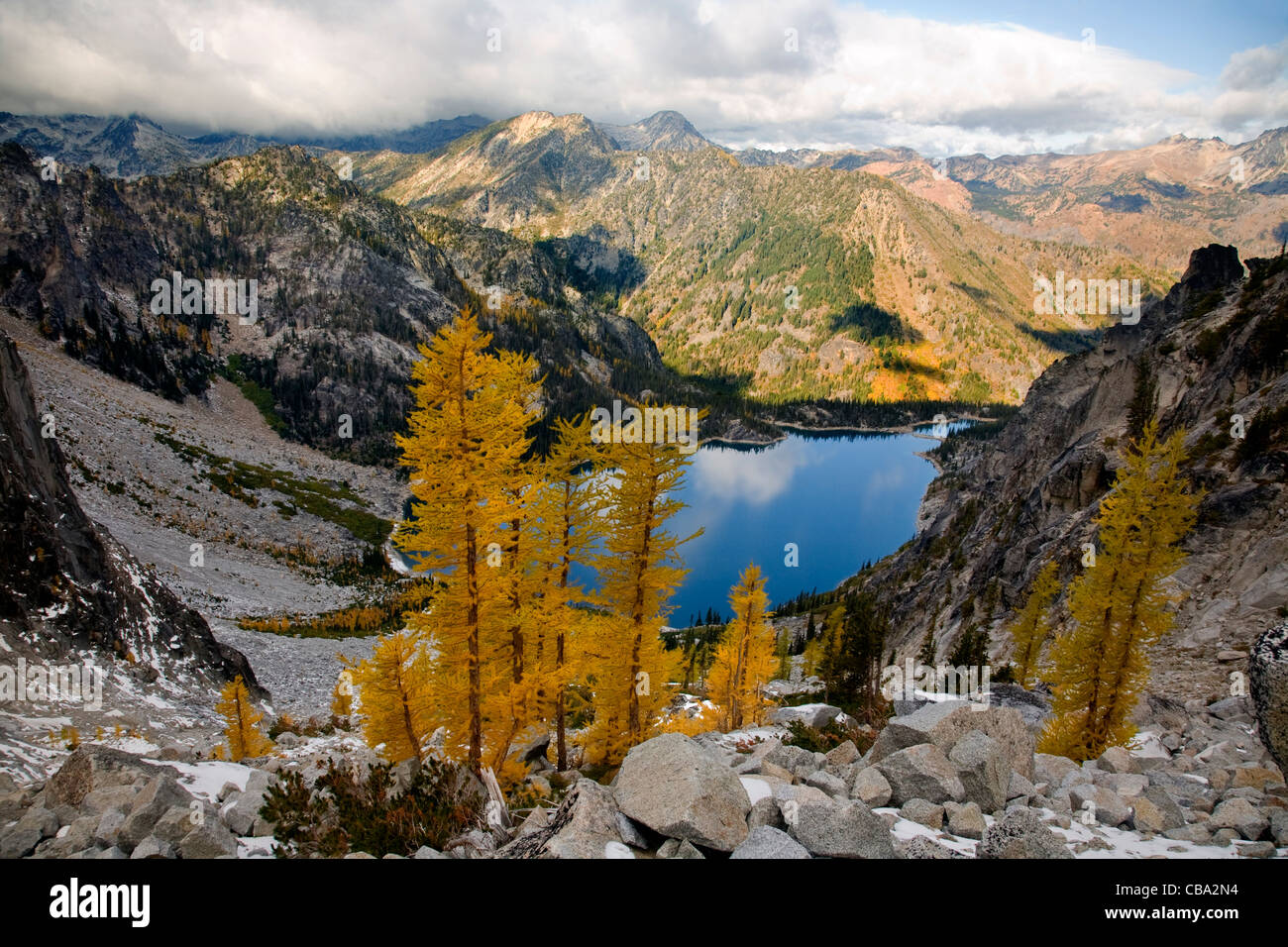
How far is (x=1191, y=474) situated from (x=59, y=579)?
53.9m

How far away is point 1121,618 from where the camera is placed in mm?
19219

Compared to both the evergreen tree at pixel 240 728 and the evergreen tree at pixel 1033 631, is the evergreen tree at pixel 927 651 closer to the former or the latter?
the evergreen tree at pixel 1033 631

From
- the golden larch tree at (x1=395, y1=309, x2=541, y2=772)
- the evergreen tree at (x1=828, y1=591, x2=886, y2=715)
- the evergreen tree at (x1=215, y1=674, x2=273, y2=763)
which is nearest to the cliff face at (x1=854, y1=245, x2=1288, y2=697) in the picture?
the evergreen tree at (x1=828, y1=591, x2=886, y2=715)

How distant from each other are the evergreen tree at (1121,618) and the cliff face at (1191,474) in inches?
181

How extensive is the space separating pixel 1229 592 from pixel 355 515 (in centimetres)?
12786

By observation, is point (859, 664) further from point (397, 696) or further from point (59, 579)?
point (59, 579)

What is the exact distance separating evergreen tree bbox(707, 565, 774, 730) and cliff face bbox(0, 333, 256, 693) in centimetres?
2919

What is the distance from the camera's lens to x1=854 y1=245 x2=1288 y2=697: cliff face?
23589 millimetres

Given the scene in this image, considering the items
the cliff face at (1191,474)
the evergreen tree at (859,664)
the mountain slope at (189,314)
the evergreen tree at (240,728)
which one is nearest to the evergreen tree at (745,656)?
the evergreen tree at (859,664)

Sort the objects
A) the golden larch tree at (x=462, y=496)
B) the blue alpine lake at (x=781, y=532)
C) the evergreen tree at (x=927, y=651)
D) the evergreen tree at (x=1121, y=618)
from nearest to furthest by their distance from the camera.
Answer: the golden larch tree at (x=462, y=496), the evergreen tree at (x=1121, y=618), the evergreen tree at (x=927, y=651), the blue alpine lake at (x=781, y=532)

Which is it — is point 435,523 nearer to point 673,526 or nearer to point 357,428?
point 673,526

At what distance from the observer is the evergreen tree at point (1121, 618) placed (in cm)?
1891
